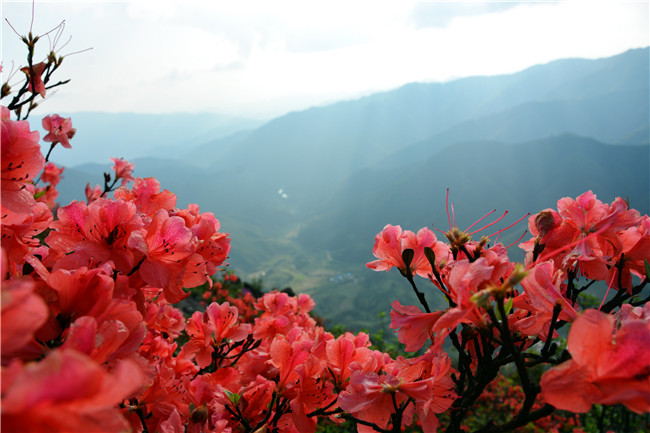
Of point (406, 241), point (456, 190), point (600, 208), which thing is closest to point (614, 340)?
point (406, 241)

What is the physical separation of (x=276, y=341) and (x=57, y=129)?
243 cm

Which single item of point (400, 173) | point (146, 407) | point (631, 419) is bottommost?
point (400, 173)

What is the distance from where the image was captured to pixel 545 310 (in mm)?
1127

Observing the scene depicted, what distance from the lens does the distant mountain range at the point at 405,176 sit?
65.4 m

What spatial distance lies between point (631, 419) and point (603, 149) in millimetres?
89430

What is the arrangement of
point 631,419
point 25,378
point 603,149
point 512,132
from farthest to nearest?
1. point 512,132
2. point 603,149
3. point 631,419
4. point 25,378

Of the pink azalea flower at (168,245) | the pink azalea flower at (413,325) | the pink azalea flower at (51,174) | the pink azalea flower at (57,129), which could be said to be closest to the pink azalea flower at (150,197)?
the pink azalea flower at (168,245)

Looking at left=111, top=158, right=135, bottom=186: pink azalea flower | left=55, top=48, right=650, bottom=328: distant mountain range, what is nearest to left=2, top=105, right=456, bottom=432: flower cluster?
left=55, top=48, right=650, bottom=328: distant mountain range

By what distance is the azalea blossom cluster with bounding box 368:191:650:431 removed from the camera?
81cm

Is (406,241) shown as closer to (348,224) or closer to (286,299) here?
(286,299)

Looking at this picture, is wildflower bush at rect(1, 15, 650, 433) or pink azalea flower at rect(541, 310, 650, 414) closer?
wildflower bush at rect(1, 15, 650, 433)

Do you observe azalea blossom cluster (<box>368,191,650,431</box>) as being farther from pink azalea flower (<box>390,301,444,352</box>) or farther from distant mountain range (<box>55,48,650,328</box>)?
distant mountain range (<box>55,48,650,328</box>)

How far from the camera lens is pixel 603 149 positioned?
253ft

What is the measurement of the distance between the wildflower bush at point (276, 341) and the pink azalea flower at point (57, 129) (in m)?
0.54
